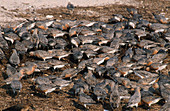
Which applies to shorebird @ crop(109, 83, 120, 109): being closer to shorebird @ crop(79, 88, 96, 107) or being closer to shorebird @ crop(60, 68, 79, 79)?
shorebird @ crop(79, 88, 96, 107)

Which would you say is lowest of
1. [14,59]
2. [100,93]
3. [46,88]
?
[100,93]

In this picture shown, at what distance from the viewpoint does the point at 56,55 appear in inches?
389

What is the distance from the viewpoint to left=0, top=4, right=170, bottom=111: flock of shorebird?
7.88 metres

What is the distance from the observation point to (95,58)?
32.6 feet

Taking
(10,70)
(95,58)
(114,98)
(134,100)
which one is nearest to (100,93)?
(114,98)

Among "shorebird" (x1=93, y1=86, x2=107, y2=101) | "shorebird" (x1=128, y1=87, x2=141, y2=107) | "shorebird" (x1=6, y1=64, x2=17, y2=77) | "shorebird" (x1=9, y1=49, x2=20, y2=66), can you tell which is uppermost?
"shorebird" (x1=9, y1=49, x2=20, y2=66)

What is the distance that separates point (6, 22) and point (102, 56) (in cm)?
590

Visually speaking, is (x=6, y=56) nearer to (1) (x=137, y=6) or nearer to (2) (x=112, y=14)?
(2) (x=112, y=14)

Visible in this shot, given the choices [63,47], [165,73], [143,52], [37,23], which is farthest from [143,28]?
[37,23]

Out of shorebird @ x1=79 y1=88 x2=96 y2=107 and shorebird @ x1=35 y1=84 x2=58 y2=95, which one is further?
shorebird @ x1=35 y1=84 x2=58 y2=95

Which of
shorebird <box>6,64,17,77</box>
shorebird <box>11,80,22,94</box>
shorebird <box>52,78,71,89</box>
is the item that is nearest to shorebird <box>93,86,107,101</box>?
shorebird <box>52,78,71,89</box>

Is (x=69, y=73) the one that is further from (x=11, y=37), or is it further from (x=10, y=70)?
(x=11, y=37)

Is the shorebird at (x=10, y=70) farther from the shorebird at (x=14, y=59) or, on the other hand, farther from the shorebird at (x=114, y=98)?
the shorebird at (x=114, y=98)

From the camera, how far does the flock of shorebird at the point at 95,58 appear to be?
788cm
